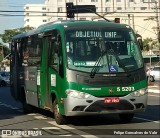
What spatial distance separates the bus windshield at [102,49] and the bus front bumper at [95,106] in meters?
0.78

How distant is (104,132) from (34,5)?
161522 millimetres

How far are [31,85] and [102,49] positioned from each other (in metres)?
3.88

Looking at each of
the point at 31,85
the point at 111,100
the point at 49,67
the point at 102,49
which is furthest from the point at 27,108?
the point at 111,100

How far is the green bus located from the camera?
39.6 ft

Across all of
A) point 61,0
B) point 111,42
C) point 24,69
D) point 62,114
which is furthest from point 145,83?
point 61,0

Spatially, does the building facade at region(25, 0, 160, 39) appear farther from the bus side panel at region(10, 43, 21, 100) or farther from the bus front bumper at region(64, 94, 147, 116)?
the bus front bumper at region(64, 94, 147, 116)

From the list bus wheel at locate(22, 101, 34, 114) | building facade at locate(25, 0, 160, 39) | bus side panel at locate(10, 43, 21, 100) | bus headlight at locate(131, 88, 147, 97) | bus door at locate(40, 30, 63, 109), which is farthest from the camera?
building facade at locate(25, 0, 160, 39)

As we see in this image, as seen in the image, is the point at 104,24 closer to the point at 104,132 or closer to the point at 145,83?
the point at 145,83

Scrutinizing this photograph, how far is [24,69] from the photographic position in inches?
657

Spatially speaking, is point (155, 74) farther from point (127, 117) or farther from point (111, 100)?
point (111, 100)

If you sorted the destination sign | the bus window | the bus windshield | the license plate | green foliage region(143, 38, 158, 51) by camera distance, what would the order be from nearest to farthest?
the license plate → the bus windshield → the destination sign → the bus window → green foliage region(143, 38, 158, 51)

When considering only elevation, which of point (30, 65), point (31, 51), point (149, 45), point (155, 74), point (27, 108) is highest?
point (31, 51)

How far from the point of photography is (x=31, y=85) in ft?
51.0

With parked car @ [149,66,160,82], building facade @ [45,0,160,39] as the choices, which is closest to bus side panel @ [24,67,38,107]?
parked car @ [149,66,160,82]
